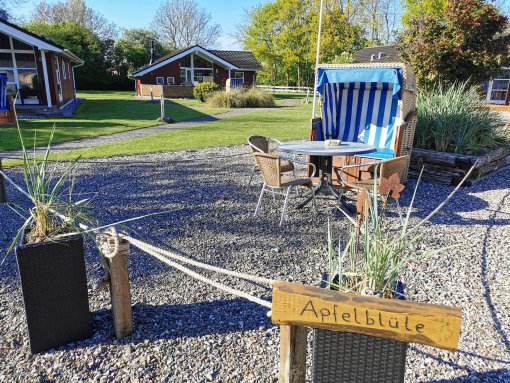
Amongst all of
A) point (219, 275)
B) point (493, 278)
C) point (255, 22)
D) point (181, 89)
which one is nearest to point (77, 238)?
point (219, 275)

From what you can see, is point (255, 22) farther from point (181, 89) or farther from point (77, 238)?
point (77, 238)

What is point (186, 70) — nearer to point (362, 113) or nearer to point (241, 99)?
point (241, 99)

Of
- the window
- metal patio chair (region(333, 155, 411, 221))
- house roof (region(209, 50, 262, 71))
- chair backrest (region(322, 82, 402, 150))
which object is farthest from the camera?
house roof (region(209, 50, 262, 71))

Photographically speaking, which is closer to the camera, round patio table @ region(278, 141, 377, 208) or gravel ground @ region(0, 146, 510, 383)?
gravel ground @ region(0, 146, 510, 383)

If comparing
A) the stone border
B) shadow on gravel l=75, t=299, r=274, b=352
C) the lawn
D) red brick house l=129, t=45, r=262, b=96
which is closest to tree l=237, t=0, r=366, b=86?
red brick house l=129, t=45, r=262, b=96

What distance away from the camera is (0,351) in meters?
2.41

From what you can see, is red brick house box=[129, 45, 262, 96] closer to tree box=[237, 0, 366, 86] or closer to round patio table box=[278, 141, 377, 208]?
tree box=[237, 0, 366, 86]

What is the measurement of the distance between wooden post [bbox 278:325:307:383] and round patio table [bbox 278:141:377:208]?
301cm

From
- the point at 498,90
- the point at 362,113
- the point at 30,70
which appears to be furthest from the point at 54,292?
the point at 498,90

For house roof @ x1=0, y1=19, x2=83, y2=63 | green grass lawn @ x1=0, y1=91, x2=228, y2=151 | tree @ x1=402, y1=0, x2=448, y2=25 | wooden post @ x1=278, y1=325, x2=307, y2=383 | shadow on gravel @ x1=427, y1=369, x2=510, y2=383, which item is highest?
tree @ x1=402, y1=0, x2=448, y2=25

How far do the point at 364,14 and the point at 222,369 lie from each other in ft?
143

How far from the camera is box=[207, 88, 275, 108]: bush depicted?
2095cm

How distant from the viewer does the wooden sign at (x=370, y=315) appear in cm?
143

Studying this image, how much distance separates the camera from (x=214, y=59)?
99.7 ft
